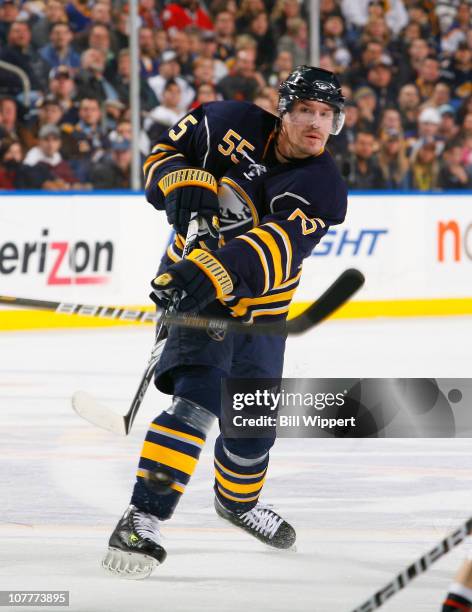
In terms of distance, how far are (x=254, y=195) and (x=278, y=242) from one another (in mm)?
272

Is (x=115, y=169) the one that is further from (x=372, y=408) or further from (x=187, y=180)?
(x=372, y=408)

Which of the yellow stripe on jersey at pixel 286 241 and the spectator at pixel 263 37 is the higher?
the yellow stripe on jersey at pixel 286 241

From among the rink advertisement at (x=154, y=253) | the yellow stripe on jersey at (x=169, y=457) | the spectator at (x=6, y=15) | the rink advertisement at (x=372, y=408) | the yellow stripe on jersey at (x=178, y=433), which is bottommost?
the rink advertisement at (x=154, y=253)

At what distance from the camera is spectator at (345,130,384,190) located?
26.9 feet

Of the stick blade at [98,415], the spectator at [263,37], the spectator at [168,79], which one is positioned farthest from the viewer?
the spectator at [263,37]

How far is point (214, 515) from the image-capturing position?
3.43 meters

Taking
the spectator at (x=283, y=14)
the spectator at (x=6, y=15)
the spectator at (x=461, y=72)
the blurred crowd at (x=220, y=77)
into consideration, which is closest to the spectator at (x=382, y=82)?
the blurred crowd at (x=220, y=77)

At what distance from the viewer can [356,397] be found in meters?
2.35

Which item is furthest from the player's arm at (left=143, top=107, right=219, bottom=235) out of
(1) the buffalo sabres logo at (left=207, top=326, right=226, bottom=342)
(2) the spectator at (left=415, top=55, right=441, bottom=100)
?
(2) the spectator at (left=415, top=55, right=441, bottom=100)

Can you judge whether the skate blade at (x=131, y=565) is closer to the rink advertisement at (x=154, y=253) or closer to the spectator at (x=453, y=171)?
the rink advertisement at (x=154, y=253)

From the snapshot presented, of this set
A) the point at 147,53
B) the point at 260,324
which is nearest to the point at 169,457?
the point at 260,324

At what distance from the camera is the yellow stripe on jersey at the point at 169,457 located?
2.80 meters

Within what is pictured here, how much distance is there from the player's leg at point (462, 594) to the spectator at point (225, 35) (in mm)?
6757

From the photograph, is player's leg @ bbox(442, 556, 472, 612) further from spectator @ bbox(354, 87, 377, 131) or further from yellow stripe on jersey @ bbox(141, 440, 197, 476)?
spectator @ bbox(354, 87, 377, 131)
